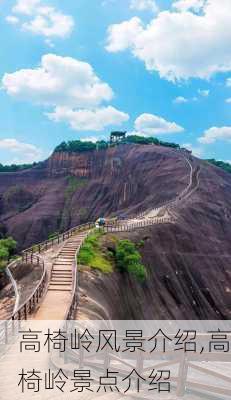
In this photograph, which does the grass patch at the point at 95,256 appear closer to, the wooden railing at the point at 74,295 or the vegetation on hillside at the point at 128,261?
the wooden railing at the point at 74,295

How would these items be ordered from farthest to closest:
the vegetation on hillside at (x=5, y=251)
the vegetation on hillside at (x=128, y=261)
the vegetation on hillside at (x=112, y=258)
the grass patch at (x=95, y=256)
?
the vegetation on hillside at (x=5, y=251) → the vegetation on hillside at (x=128, y=261) → the vegetation on hillside at (x=112, y=258) → the grass patch at (x=95, y=256)

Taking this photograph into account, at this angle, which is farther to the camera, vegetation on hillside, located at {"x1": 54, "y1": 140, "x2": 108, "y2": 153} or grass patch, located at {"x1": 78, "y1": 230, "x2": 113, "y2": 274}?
vegetation on hillside, located at {"x1": 54, "y1": 140, "x2": 108, "y2": 153}

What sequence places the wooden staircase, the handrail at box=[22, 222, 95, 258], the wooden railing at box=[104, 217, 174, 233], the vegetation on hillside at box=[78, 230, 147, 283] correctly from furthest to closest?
the wooden railing at box=[104, 217, 174, 233] → the handrail at box=[22, 222, 95, 258] → the vegetation on hillside at box=[78, 230, 147, 283] → the wooden staircase

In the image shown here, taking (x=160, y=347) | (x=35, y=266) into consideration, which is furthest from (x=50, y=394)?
(x=35, y=266)

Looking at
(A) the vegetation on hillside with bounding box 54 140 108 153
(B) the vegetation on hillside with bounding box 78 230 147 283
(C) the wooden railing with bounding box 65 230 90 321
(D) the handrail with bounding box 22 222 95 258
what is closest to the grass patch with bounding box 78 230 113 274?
(B) the vegetation on hillside with bounding box 78 230 147 283

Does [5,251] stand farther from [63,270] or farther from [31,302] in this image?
[31,302]

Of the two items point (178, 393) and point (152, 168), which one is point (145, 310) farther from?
point (152, 168)

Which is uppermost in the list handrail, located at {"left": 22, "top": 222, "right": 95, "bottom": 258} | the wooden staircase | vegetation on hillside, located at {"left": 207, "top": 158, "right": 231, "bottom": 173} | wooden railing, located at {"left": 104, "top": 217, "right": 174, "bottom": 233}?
vegetation on hillside, located at {"left": 207, "top": 158, "right": 231, "bottom": 173}

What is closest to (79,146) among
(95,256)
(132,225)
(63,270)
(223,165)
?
(223,165)

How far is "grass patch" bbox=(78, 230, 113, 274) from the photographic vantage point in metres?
27.5

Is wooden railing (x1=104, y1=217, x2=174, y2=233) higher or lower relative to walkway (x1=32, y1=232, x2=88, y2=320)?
higher

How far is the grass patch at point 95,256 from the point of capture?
1081 inches

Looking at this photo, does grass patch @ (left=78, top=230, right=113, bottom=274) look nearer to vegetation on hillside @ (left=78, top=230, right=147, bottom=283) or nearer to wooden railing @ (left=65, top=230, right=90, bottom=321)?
vegetation on hillside @ (left=78, top=230, right=147, bottom=283)

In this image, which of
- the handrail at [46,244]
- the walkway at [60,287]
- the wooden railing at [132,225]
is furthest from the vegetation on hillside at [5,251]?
the wooden railing at [132,225]
